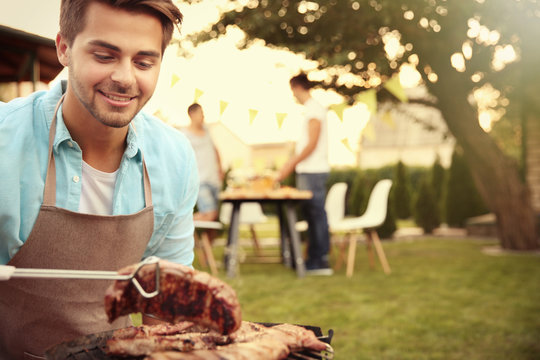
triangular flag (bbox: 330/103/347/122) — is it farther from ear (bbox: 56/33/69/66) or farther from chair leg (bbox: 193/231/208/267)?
ear (bbox: 56/33/69/66)

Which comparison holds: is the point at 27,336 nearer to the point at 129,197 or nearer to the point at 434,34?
the point at 129,197

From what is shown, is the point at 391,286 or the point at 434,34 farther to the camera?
the point at 434,34

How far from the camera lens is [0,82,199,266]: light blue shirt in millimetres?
1539

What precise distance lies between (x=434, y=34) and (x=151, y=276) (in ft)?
26.7

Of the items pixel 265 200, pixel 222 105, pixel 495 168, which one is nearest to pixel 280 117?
pixel 222 105

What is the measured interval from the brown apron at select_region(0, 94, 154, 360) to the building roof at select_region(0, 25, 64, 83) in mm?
5915

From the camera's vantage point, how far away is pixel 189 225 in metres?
2.00

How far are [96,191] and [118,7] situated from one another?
59 cm

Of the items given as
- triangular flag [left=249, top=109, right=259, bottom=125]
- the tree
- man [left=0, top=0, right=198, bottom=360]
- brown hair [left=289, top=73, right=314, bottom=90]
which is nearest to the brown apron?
man [left=0, top=0, right=198, bottom=360]

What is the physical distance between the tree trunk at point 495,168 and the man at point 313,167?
3550 millimetres

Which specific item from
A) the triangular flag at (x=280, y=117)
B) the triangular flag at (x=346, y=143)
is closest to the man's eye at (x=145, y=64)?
the triangular flag at (x=346, y=143)

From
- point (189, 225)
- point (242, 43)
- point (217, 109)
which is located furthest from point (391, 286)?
point (189, 225)

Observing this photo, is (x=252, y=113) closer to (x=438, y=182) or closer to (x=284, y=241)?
(x=284, y=241)

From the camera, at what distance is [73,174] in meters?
1.65
